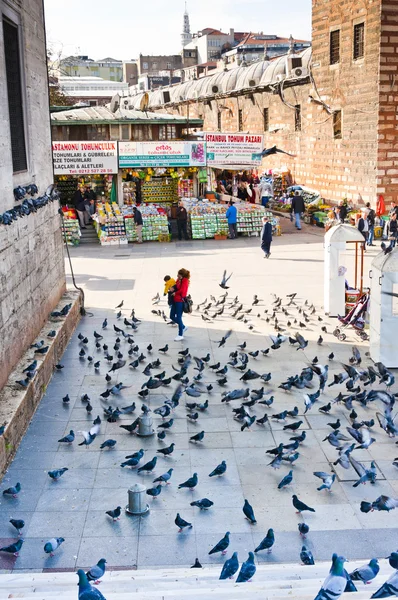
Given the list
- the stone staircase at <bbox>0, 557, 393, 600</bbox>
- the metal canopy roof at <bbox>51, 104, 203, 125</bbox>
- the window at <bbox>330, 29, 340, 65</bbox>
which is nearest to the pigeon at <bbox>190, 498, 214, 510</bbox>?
the stone staircase at <bbox>0, 557, 393, 600</bbox>

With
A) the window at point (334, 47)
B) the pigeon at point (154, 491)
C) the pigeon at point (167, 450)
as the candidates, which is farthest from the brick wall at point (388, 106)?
the pigeon at point (154, 491)

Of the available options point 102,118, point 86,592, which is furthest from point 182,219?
point 86,592

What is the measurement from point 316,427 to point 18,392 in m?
3.99

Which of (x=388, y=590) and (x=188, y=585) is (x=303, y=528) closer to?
(x=188, y=585)

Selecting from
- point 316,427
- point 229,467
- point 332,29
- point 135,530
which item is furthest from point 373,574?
point 332,29

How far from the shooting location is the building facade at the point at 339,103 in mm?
25891

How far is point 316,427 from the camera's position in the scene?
997 centimetres

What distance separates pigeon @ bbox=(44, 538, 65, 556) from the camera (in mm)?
6859

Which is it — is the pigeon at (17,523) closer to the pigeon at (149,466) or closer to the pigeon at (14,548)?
the pigeon at (14,548)

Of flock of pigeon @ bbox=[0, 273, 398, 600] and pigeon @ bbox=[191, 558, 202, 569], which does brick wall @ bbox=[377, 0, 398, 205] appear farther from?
pigeon @ bbox=[191, 558, 202, 569]

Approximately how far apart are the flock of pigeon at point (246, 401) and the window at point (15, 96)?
3063mm

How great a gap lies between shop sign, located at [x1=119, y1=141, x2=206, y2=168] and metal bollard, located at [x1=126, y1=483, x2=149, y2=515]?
19080 millimetres

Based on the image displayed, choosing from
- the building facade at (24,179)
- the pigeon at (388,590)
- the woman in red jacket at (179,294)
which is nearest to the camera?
the pigeon at (388,590)

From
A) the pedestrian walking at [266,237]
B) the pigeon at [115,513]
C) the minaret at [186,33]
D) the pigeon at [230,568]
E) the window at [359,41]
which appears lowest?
the pigeon at [115,513]
